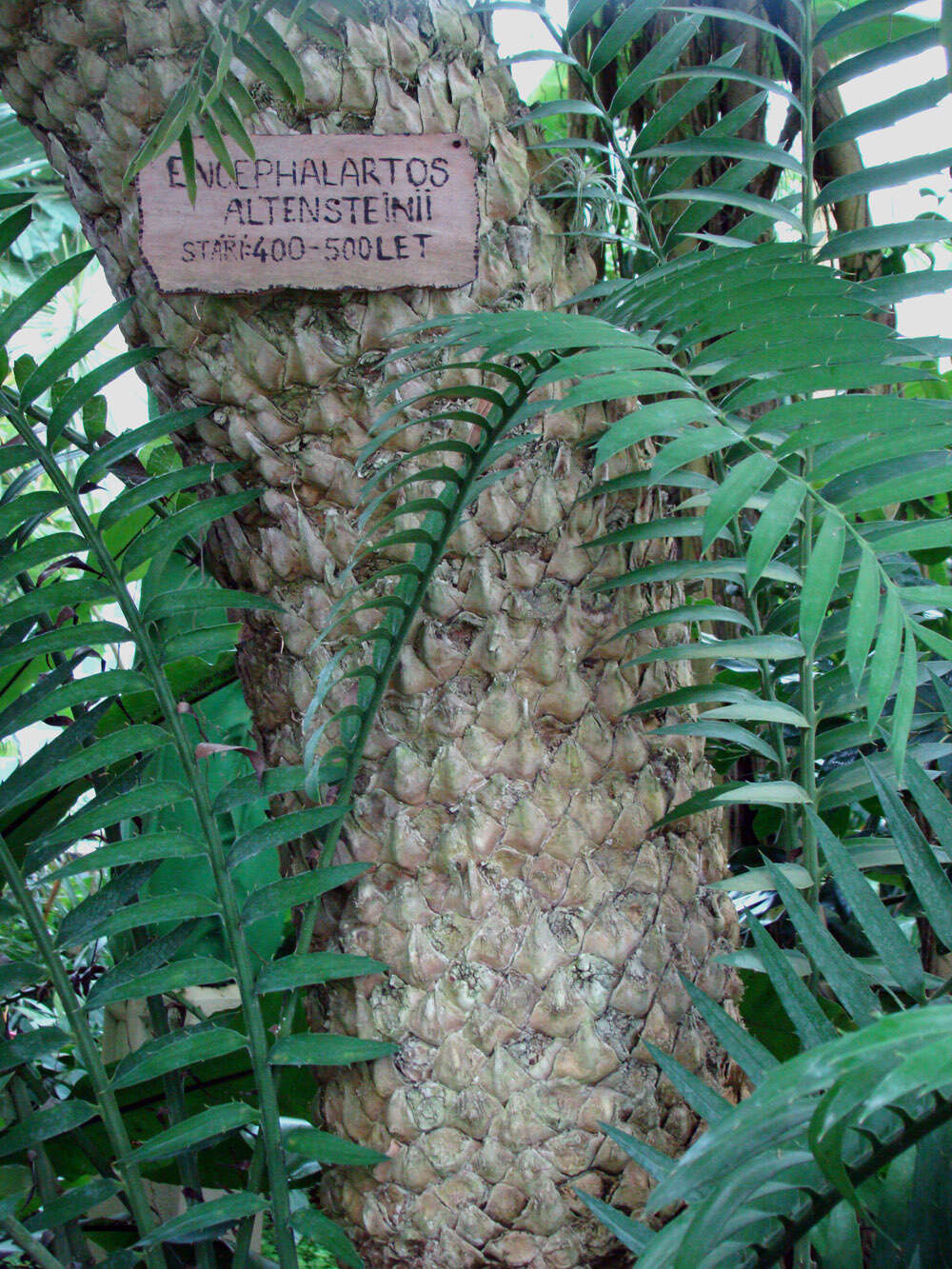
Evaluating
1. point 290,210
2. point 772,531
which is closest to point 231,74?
point 290,210

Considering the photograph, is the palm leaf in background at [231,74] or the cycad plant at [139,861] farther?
the cycad plant at [139,861]

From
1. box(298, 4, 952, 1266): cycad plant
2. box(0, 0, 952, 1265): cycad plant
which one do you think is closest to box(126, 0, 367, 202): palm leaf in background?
box(0, 0, 952, 1265): cycad plant

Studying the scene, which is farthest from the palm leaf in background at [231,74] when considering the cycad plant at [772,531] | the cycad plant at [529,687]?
the cycad plant at [772,531]

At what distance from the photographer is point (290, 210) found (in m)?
0.57

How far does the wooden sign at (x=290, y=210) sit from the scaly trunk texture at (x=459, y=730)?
0.06 ft

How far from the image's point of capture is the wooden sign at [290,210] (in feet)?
1.85

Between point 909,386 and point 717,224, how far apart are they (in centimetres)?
42

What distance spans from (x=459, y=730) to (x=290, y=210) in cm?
33

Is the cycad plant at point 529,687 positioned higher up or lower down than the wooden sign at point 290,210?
lower down

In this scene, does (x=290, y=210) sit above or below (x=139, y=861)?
above

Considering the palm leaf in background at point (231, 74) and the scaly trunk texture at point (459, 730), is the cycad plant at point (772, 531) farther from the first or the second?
the palm leaf in background at point (231, 74)

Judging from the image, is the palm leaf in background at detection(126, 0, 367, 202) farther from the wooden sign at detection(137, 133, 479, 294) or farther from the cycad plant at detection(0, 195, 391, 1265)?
the cycad plant at detection(0, 195, 391, 1265)

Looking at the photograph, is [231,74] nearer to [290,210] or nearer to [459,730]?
[290,210]

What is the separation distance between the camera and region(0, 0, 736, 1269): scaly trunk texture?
557 millimetres
